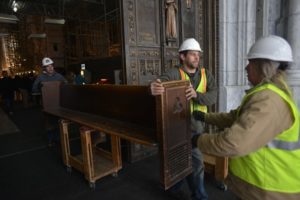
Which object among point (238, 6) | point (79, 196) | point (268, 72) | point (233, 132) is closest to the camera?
point (233, 132)

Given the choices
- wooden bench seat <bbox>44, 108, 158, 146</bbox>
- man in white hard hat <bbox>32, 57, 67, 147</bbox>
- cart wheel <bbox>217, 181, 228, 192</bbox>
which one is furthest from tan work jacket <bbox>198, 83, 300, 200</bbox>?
man in white hard hat <bbox>32, 57, 67, 147</bbox>

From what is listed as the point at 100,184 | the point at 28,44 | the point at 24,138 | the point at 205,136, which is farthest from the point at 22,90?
the point at 205,136

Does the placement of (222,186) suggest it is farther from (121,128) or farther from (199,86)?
(121,128)

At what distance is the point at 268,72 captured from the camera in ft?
4.25

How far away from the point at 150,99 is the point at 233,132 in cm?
135

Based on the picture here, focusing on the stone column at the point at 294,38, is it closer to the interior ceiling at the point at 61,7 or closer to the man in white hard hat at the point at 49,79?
the man in white hard hat at the point at 49,79

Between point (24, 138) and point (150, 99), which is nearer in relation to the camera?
point (150, 99)

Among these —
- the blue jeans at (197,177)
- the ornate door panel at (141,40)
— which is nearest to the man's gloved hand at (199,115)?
the blue jeans at (197,177)

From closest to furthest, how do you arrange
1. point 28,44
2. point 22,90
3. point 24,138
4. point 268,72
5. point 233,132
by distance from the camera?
point 233,132 → point 268,72 → point 24,138 → point 22,90 → point 28,44

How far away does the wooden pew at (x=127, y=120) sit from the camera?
1848 mm

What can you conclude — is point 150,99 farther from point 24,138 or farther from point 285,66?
point 24,138

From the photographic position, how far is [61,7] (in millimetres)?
13742

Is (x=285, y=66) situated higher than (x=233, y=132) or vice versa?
(x=285, y=66)

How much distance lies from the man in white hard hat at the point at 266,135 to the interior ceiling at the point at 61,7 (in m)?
12.7
